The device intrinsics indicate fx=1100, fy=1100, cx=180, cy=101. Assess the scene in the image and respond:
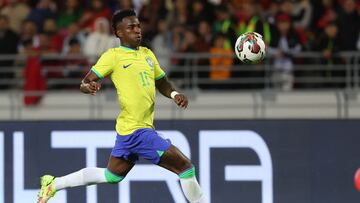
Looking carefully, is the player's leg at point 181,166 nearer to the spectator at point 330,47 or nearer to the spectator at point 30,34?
the spectator at point 330,47

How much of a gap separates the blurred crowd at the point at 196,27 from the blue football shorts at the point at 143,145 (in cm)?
559

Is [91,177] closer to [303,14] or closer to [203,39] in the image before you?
[203,39]

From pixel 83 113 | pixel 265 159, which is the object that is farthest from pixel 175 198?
pixel 83 113

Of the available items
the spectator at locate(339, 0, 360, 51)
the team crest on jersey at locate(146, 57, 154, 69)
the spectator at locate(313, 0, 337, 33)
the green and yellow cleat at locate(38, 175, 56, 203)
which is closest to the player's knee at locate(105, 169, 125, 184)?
the green and yellow cleat at locate(38, 175, 56, 203)

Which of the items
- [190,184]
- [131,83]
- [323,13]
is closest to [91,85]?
[131,83]

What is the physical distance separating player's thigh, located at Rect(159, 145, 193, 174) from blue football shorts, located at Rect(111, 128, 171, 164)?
4 centimetres

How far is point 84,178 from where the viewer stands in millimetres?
11453

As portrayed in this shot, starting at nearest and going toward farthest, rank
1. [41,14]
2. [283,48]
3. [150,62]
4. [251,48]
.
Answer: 1. [150,62]
2. [251,48]
3. [283,48]
4. [41,14]

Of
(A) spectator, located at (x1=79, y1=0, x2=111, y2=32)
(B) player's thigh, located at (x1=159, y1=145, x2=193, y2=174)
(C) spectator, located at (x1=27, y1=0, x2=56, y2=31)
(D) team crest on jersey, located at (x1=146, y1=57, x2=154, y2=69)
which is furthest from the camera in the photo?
(C) spectator, located at (x1=27, y1=0, x2=56, y2=31)

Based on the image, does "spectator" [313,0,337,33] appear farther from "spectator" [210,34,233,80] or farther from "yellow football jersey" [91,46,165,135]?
"yellow football jersey" [91,46,165,135]

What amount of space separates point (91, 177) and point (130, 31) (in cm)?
159

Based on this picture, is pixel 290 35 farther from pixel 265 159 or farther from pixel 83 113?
pixel 265 159

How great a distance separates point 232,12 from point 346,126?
5471 mm

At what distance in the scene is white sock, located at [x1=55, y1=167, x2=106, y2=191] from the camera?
37.4 feet
